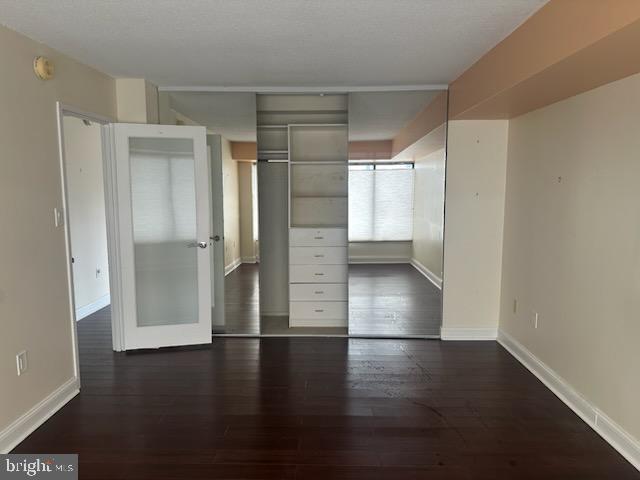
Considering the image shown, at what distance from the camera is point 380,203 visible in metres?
4.15

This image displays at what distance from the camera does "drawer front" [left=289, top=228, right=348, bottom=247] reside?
4.26 meters

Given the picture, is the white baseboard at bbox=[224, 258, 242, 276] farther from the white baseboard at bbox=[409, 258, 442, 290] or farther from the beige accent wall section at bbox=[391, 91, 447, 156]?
the beige accent wall section at bbox=[391, 91, 447, 156]

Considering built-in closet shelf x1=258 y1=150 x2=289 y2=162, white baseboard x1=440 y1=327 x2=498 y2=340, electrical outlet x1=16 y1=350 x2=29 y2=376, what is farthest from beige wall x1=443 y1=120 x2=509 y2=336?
electrical outlet x1=16 y1=350 x2=29 y2=376

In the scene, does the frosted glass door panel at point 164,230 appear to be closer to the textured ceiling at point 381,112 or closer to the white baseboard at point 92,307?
the white baseboard at point 92,307

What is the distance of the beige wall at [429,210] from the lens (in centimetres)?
396

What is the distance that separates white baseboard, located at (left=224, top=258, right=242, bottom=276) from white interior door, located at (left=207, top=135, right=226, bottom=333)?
2.9 inches

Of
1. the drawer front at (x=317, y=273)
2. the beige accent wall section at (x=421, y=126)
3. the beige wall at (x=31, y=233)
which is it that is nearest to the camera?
the beige wall at (x=31, y=233)

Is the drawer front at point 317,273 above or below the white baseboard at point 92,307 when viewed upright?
above

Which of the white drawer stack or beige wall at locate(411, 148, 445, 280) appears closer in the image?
beige wall at locate(411, 148, 445, 280)

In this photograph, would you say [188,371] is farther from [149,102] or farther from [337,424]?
[149,102]

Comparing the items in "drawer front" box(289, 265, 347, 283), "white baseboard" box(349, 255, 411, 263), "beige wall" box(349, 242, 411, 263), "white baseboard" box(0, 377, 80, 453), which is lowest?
"white baseboard" box(0, 377, 80, 453)

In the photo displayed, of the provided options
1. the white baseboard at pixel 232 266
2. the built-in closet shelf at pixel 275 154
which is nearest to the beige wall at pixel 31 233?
the white baseboard at pixel 232 266

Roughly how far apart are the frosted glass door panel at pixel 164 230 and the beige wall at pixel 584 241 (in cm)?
280

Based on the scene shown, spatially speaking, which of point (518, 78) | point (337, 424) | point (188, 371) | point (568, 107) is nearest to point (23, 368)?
point (188, 371)
